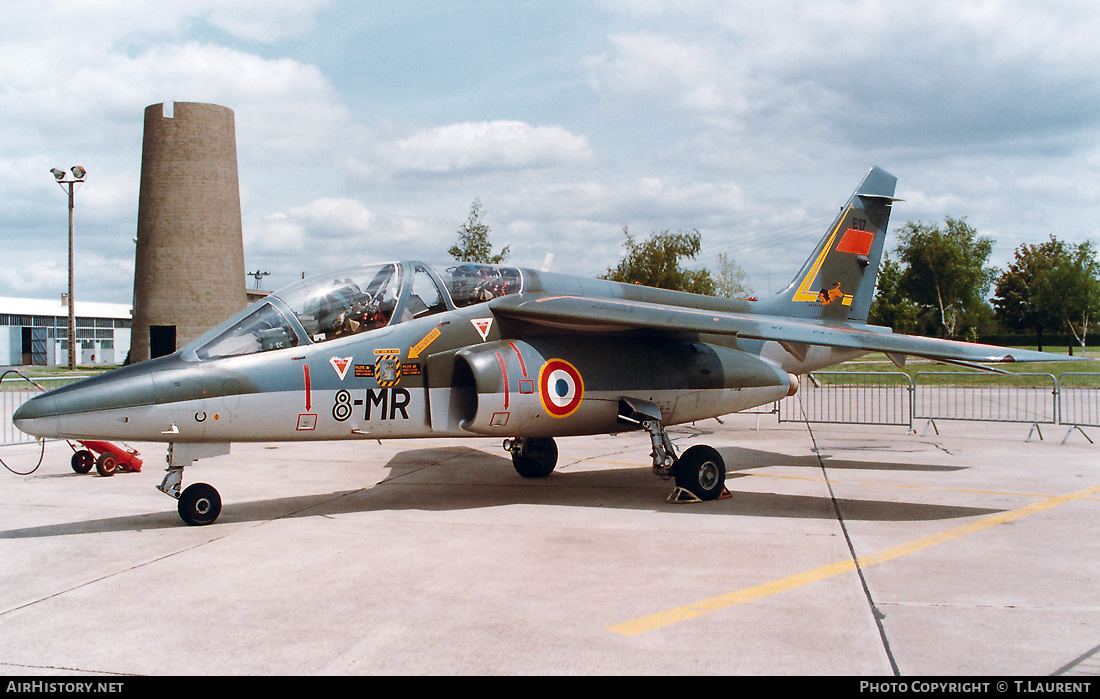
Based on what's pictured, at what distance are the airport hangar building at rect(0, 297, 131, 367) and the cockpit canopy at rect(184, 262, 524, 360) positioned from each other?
6392cm

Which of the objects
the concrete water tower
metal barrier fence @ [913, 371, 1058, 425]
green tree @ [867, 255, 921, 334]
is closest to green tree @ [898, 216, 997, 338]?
green tree @ [867, 255, 921, 334]

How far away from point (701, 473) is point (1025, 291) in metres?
85.9

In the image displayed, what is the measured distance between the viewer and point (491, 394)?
7.62 metres

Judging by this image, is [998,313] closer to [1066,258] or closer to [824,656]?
[1066,258]

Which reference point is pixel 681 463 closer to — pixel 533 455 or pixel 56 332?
pixel 533 455

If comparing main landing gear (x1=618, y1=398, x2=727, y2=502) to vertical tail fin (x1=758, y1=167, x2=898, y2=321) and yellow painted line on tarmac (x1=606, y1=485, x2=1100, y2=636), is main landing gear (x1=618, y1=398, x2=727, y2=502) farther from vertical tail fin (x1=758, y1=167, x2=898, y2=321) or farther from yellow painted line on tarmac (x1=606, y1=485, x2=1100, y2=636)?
vertical tail fin (x1=758, y1=167, x2=898, y2=321)

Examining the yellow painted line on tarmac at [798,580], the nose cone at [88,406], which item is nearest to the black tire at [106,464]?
the nose cone at [88,406]

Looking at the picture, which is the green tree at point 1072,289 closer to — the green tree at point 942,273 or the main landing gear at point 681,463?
the green tree at point 942,273

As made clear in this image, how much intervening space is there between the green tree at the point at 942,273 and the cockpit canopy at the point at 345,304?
61891 mm

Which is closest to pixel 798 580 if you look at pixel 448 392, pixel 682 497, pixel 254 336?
pixel 682 497

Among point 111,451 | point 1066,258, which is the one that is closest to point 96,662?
point 111,451

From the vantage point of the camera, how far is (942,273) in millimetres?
62938

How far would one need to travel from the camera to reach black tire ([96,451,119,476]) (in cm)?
1034

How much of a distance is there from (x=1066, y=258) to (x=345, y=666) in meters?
79.9
